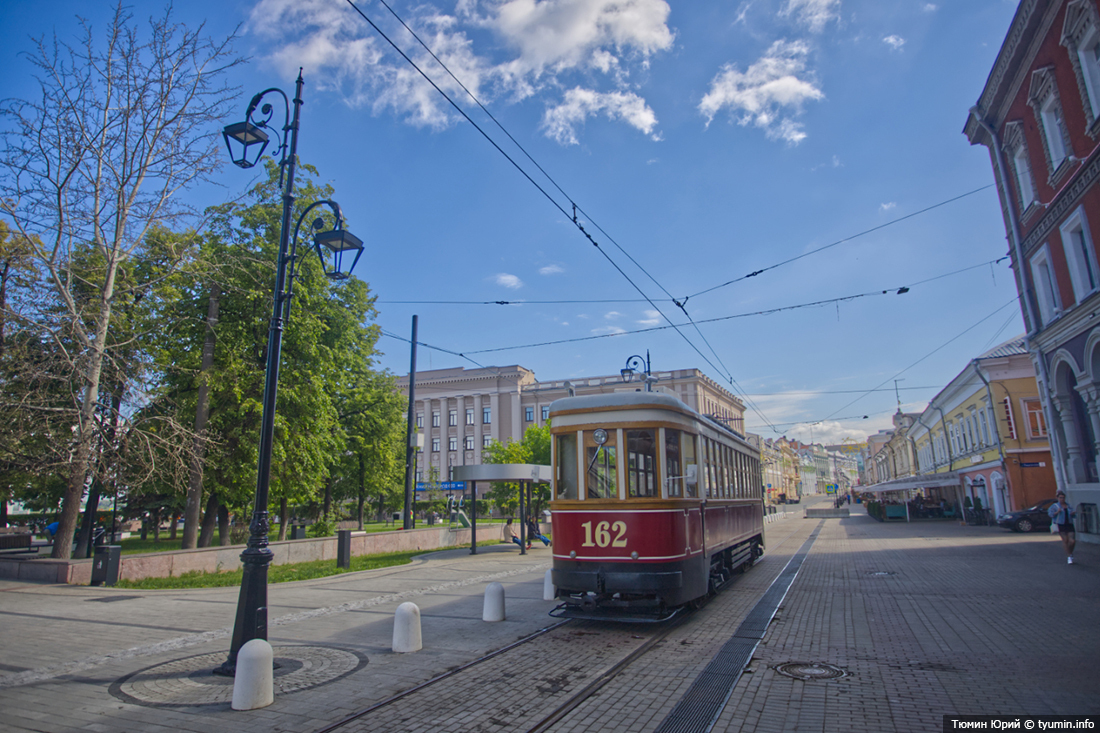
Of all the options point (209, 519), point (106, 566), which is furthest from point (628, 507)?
point (209, 519)

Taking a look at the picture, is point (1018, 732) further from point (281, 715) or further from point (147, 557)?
point (147, 557)

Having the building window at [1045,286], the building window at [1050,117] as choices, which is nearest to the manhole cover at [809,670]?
the building window at [1050,117]

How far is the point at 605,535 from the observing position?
27.7 ft

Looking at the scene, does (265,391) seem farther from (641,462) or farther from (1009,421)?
(1009,421)

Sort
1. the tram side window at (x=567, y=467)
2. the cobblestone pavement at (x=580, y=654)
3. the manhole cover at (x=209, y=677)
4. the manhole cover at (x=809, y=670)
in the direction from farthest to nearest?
1. the tram side window at (x=567, y=467)
2. the manhole cover at (x=809, y=670)
3. the manhole cover at (x=209, y=677)
4. the cobblestone pavement at (x=580, y=654)

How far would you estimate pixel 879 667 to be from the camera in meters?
6.43

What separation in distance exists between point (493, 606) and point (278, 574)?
9109 millimetres

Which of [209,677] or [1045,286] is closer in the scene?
[209,677]

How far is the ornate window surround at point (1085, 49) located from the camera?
1509cm

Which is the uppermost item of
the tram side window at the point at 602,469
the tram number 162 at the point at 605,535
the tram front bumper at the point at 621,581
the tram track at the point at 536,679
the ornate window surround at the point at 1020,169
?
the ornate window surround at the point at 1020,169

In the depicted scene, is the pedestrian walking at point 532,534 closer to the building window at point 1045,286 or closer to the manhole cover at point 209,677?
the manhole cover at point 209,677

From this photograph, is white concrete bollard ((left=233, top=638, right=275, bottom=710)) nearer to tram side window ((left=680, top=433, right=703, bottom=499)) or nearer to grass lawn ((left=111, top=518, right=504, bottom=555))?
tram side window ((left=680, top=433, right=703, bottom=499))

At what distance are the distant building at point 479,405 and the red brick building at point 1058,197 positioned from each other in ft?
160

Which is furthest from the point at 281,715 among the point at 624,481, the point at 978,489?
the point at 978,489
